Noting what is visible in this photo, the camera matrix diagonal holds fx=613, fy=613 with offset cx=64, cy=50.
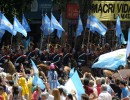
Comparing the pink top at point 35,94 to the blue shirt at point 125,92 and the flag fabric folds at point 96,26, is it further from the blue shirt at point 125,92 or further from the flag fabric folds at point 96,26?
the flag fabric folds at point 96,26

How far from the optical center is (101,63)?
1725cm

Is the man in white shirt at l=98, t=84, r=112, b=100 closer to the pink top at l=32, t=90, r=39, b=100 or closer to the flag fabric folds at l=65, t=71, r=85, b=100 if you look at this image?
the flag fabric folds at l=65, t=71, r=85, b=100


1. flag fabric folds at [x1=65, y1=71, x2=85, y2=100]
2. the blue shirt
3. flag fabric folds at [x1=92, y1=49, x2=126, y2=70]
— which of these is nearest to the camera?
flag fabric folds at [x1=65, y1=71, x2=85, y2=100]

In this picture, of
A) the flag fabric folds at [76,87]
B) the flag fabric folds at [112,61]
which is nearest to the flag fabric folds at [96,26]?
the flag fabric folds at [112,61]

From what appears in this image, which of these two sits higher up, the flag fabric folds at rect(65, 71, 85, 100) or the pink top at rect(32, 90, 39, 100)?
the flag fabric folds at rect(65, 71, 85, 100)

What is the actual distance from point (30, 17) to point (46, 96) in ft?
81.9

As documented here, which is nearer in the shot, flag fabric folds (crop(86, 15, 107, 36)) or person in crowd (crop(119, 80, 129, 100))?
person in crowd (crop(119, 80, 129, 100))

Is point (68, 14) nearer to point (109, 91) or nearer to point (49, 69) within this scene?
point (49, 69)

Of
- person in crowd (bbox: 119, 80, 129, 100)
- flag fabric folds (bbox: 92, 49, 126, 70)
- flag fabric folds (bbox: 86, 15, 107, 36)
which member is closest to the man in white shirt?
person in crowd (bbox: 119, 80, 129, 100)

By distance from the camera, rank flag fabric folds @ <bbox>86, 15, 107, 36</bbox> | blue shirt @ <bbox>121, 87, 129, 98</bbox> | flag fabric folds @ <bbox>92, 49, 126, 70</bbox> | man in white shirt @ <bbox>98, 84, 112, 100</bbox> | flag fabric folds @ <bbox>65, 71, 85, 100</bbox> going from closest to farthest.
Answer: man in white shirt @ <bbox>98, 84, 112, 100</bbox>
flag fabric folds @ <bbox>65, 71, 85, 100</bbox>
blue shirt @ <bbox>121, 87, 129, 98</bbox>
flag fabric folds @ <bbox>92, 49, 126, 70</bbox>
flag fabric folds @ <bbox>86, 15, 107, 36</bbox>

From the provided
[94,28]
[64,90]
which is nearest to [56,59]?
[94,28]

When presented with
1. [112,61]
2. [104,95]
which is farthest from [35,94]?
[112,61]

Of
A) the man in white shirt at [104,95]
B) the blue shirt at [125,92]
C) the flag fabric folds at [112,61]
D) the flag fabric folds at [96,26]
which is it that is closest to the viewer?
the man in white shirt at [104,95]

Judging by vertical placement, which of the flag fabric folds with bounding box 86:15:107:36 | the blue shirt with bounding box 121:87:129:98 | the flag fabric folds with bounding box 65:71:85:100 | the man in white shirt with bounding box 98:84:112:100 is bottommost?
the flag fabric folds with bounding box 86:15:107:36
